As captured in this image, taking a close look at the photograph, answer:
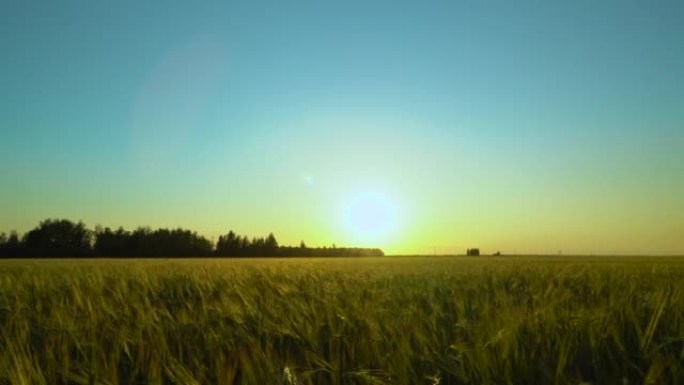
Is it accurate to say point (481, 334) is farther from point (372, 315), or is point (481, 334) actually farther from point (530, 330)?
point (372, 315)

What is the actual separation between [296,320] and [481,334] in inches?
46.8

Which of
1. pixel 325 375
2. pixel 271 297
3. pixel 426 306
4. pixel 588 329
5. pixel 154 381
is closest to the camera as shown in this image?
pixel 154 381

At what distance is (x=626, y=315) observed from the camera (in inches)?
120

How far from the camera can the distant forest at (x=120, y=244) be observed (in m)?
91.3

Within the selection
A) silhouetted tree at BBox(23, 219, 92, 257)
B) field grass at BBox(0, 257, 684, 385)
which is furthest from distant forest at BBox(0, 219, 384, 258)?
field grass at BBox(0, 257, 684, 385)

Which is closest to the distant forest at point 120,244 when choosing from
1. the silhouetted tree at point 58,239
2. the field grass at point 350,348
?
the silhouetted tree at point 58,239

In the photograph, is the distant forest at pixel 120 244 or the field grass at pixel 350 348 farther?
the distant forest at pixel 120 244

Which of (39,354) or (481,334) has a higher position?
(481,334)

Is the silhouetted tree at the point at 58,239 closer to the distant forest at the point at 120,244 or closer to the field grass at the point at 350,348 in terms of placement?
the distant forest at the point at 120,244

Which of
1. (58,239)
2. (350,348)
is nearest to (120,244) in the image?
(58,239)

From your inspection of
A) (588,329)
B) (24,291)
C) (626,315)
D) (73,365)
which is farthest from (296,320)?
(24,291)

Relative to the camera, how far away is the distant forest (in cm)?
9131

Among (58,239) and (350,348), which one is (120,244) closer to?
(58,239)

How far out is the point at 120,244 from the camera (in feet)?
334
